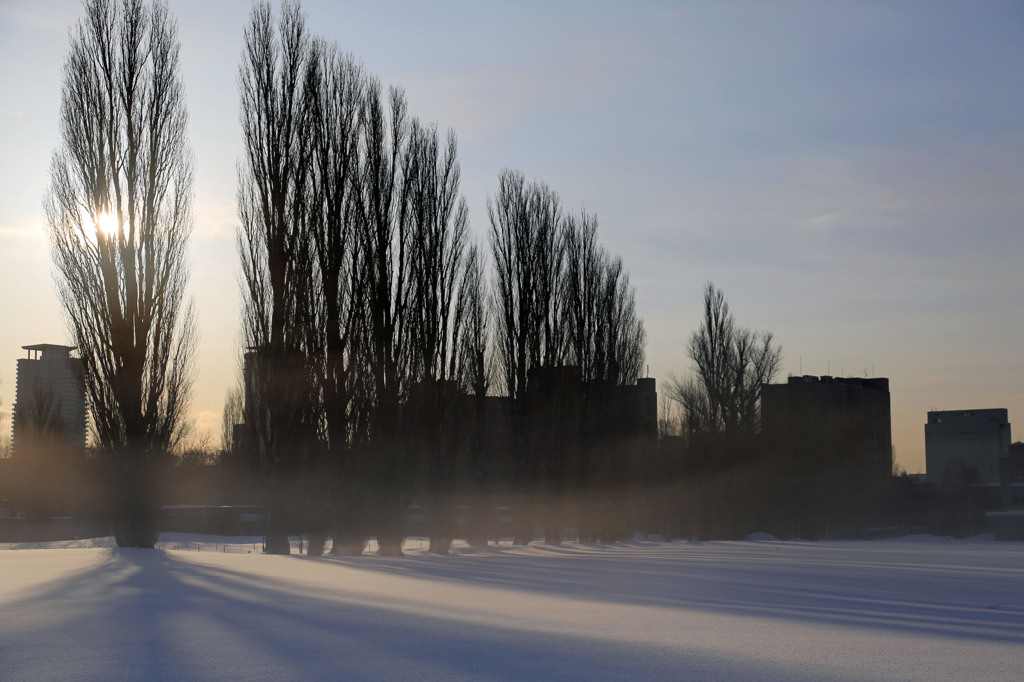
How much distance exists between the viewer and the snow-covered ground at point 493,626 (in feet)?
16.2

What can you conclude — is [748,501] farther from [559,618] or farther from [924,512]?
[559,618]

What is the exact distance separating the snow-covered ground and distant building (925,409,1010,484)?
90388 millimetres

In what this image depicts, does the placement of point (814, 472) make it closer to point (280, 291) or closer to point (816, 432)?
point (816, 432)

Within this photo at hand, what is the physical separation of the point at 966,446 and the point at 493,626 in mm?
103458

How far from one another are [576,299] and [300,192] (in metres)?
12.7

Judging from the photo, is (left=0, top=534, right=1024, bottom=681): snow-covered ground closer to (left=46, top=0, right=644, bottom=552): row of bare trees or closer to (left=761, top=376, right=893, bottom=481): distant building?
(left=46, top=0, right=644, bottom=552): row of bare trees

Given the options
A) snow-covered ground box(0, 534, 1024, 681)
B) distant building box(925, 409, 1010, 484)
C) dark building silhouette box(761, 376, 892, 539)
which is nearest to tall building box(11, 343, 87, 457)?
snow-covered ground box(0, 534, 1024, 681)

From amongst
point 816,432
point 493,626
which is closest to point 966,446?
point 816,432

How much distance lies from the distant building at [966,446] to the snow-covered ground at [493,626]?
90.4 meters

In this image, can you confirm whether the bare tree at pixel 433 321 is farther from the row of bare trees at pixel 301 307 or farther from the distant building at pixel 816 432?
the distant building at pixel 816 432

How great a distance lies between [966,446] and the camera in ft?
313

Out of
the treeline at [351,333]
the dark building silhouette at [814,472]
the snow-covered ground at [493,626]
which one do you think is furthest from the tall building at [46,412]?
the dark building silhouette at [814,472]

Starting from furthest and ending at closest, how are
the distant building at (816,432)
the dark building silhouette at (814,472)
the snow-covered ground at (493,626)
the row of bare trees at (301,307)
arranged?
the distant building at (816,432) < the dark building silhouette at (814,472) < the row of bare trees at (301,307) < the snow-covered ground at (493,626)

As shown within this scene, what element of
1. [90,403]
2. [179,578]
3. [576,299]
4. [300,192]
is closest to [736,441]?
[576,299]
